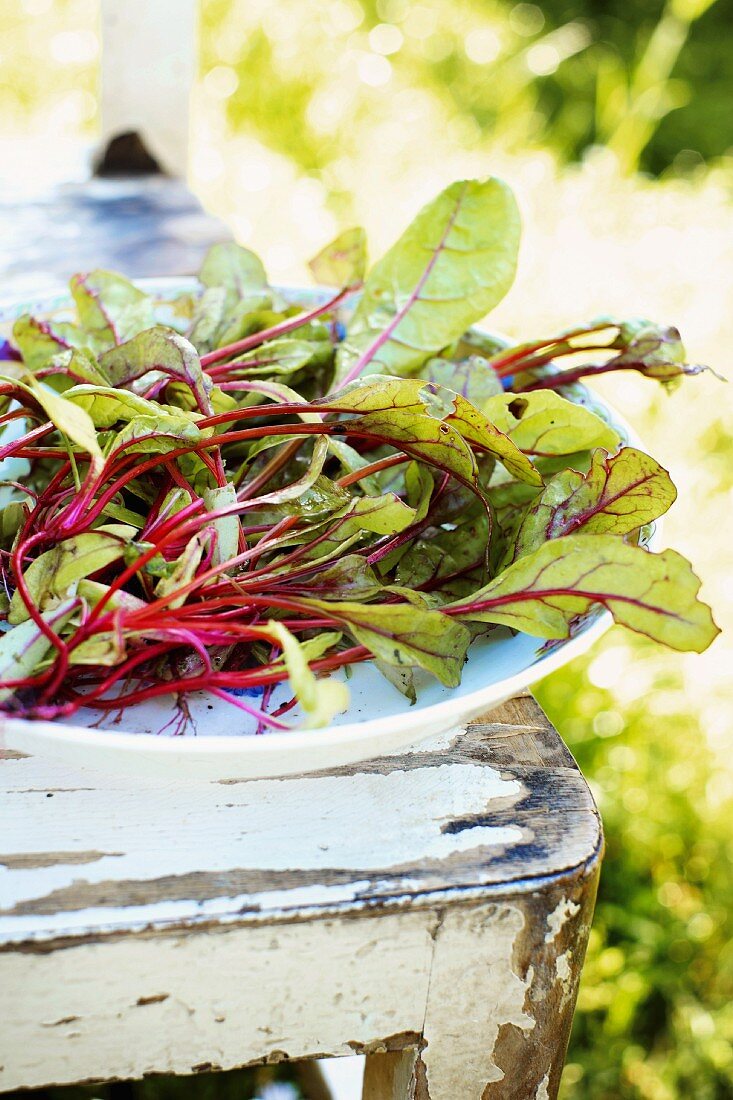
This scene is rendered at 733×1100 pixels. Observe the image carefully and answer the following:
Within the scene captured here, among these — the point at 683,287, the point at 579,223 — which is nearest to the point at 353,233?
the point at 683,287

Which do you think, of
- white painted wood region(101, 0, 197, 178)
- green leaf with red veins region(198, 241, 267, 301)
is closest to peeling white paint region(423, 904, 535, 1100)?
green leaf with red veins region(198, 241, 267, 301)

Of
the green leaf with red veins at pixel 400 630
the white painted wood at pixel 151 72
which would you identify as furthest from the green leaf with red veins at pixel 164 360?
the white painted wood at pixel 151 72

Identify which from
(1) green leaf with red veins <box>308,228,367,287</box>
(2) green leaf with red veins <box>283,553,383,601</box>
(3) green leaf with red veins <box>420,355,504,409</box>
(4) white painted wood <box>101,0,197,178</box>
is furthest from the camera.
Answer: (4) white painted wood <box>101,0,197,178</box>

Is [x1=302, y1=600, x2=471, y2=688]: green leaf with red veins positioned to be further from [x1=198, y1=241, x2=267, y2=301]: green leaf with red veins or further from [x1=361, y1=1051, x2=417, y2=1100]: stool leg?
[x1=198, y1=241, x2=267, y2=301]: green leaf with red veins

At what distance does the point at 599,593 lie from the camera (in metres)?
0.41

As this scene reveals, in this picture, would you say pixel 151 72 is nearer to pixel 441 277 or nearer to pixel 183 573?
pixel 441 277

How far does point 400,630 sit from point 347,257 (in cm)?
35

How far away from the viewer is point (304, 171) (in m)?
2.25

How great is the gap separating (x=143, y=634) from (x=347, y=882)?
135mm

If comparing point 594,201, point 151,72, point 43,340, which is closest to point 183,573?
point 43,340

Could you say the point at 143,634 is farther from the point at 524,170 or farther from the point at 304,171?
the point at 304,171

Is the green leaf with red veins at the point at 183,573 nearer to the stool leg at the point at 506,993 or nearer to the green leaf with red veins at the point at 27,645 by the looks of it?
the green leaf with red veins at the point at 27,645

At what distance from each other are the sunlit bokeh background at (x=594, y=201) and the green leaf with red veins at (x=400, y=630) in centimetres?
63

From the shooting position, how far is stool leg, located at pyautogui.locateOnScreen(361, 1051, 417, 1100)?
47 centimetres
